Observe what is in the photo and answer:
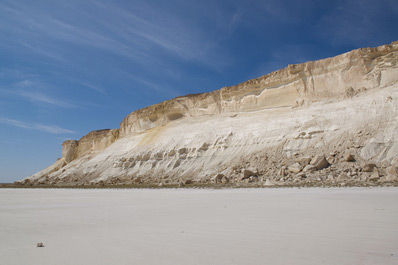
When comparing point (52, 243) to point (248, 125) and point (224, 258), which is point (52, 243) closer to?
point (224, 258)

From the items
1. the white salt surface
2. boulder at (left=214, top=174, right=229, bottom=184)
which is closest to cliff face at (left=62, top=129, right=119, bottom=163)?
boulder at (left=214, top=174, right=229, bottom=184)

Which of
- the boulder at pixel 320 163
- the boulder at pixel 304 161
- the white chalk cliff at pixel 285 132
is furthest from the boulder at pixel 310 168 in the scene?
the boulder at pixel 304 161

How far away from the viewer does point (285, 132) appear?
25188mm

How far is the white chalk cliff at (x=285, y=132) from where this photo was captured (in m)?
17.8

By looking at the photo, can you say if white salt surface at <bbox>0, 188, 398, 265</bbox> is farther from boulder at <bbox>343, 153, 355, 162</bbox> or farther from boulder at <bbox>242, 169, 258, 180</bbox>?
boulder at <bbox>242, 169, 258, 180</bbox>

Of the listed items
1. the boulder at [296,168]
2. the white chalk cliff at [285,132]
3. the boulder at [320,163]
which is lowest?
the boulder at [296,168]

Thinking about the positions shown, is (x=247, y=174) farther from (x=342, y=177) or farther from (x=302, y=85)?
(x=302, y=85)

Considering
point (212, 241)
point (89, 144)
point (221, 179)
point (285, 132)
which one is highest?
point (89, 144)

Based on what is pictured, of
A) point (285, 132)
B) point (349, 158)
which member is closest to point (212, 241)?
point (349, 158)

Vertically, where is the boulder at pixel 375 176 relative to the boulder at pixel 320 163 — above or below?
below

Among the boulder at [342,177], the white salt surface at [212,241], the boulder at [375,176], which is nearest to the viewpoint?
the white salt surface at [212,241]

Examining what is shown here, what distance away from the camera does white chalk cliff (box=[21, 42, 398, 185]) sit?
58.5 feet

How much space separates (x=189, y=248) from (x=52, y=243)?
5.13 ft

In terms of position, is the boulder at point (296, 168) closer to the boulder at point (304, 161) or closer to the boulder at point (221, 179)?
the boulder at point (304, 161)
